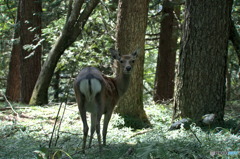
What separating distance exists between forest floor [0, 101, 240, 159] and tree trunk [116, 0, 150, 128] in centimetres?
37

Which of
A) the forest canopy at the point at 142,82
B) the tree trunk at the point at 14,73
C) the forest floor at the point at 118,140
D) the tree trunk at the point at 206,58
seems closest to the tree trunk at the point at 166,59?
the forest canopy at the point at 142,82

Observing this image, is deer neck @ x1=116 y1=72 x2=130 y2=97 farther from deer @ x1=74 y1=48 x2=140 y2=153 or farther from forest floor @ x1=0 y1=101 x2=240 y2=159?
forest floor @ x1=0 y1=101 x2=240 y2=159

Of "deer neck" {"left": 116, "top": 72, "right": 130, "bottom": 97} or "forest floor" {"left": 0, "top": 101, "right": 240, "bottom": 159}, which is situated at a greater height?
"deer neck" {"left": 116, "top": 72, "right": 130, "bottom": 97}

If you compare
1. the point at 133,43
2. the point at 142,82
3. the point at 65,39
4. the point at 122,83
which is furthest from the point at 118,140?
the point at 65,39

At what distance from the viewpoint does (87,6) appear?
10.5m

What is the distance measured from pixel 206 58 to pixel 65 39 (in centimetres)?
600

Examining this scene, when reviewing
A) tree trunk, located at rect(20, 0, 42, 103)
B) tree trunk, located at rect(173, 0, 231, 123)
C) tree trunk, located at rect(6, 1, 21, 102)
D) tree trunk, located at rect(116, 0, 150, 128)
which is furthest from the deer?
tree trunk, located at rect(6, 1, 21, 102)

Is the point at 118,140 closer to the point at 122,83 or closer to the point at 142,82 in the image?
the point at 122,83

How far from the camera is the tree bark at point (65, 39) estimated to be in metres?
10.5

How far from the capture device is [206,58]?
5805 millimetres

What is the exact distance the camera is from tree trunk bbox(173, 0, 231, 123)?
5.80m

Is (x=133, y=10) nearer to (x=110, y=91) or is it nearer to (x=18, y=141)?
(x=110, y=91)

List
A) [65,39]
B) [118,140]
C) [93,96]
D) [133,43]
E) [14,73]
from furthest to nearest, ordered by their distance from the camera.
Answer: [14,73]
[65,39]
[133,43]
[118,140]
[93,96]

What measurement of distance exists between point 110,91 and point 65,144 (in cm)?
129
